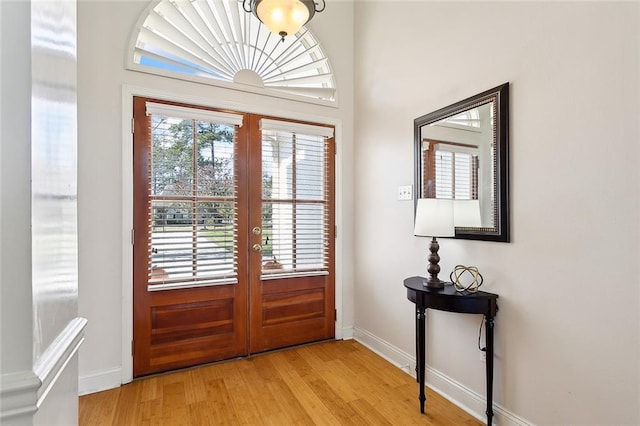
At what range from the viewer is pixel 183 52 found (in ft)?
8.64

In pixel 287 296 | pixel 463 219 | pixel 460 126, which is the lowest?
pixel 287 296

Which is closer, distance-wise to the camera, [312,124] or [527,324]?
[527,324]

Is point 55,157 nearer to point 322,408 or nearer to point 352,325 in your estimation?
point 322,408

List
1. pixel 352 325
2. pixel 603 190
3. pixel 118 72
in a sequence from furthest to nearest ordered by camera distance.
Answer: pixel 352 325
pixel 118 72
pixel 603 190

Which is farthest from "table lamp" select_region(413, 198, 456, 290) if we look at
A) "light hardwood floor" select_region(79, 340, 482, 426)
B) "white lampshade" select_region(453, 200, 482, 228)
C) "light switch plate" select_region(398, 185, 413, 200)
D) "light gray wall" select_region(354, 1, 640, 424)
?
"light hardwood floor" select_region(79, 340, 482, 426)

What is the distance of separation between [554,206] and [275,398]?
210 cm

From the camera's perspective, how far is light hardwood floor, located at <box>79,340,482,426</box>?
1983 mm

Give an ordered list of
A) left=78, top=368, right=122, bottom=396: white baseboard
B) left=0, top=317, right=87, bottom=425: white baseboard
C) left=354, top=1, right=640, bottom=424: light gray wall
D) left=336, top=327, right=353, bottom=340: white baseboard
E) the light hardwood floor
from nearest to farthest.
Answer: left=0, top=317, right=87, bottom=425: white baseboard
left=354, top=1, right=640, bottom=424: light gray wall
the light hardwood floor
left=78, top=368, right=122, bottom=396: white baseboard
left=336, top=327, right=353, bottom=340: white baseboard

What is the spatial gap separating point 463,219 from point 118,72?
273 cm

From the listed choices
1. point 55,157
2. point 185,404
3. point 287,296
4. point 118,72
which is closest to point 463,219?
point 287,296

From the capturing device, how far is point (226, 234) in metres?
2.74

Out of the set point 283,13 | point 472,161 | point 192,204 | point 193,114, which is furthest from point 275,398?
point 283,13

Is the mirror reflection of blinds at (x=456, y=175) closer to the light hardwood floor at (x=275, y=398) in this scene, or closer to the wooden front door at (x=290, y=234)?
the wooden front door at (x=290, y=234)

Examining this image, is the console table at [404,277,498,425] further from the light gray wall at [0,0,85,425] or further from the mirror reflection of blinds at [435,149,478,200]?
the light gray wall at [0,0,85,425]
